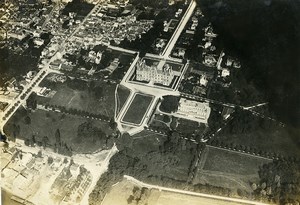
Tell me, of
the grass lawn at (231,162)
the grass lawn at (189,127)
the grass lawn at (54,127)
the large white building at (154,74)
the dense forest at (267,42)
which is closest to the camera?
the grass lawn at (231,162)

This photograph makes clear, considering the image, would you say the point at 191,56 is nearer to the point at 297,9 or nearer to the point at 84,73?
the point at 84,73

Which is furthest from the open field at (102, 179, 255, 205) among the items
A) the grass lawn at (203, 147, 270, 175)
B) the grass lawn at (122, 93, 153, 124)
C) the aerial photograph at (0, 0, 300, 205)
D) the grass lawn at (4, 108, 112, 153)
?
the grass lawn at (122, 93, 153, 124)

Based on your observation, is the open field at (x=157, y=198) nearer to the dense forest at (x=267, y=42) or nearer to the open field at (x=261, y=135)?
the open field at (x=261, y=135)

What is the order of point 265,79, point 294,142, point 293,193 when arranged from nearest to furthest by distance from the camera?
1. point 293,193
2. point 294,142
3. point 265,79

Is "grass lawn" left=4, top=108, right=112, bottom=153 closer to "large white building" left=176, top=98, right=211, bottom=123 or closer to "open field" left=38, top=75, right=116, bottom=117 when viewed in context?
"open field" left=38, top=75, right=116, bottom=117

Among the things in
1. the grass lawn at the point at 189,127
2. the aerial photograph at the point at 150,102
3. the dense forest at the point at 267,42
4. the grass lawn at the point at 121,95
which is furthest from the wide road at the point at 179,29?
the grass lawn at the point at 189,127

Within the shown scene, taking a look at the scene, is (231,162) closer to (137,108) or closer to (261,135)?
(261,135)

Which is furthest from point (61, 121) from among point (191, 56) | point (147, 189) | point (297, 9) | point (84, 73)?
point (297, 9)
